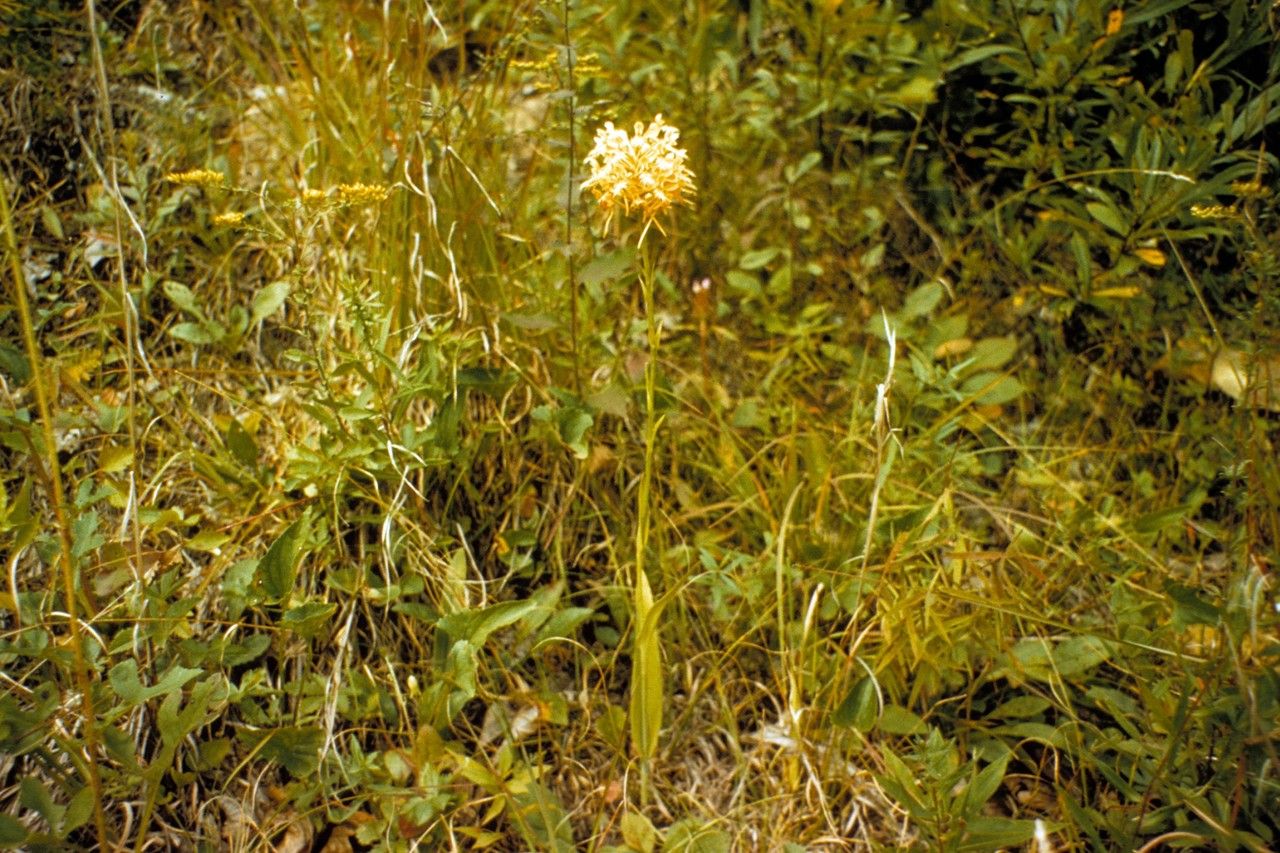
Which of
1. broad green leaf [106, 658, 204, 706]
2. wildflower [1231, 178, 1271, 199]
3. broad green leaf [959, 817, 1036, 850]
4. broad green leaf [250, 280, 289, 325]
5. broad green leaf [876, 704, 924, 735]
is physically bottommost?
broad green leaf [876, 704, 924, 735]

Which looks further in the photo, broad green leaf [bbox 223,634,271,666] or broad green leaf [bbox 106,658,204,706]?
Answer: broad green leaf [bbox 223,634,271,666]

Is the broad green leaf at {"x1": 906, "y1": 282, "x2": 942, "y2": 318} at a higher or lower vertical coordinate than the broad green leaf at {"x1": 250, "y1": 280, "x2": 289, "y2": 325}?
lower

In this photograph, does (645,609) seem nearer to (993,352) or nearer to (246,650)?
(246,650)

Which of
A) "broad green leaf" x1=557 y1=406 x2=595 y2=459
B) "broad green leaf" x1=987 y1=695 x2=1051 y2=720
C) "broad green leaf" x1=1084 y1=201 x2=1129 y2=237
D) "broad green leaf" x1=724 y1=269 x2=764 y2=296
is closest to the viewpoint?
"broad green leaf" x1=987 y1=695 x2=1051 y2=720

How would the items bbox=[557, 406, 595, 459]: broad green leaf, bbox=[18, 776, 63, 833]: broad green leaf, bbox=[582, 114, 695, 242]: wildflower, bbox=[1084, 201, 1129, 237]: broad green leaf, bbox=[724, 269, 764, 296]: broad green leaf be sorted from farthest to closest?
bbox=[724, 269, 764, 296]: broad green leaf, bbox=[1084, 201, 1129, 237]: broad green leaf, bbox=[557, 406, 595, 459]: broad green leaf, bbox=[582, 114, 695, 242]: wildflower, bbox=[18, 776, 63, 833]: broad green leaf

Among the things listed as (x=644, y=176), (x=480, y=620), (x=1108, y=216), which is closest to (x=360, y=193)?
(x=644, y=176)

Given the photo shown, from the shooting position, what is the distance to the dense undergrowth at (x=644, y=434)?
51.6 inches

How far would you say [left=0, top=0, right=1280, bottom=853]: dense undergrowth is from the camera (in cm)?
131

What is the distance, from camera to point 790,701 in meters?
1.38

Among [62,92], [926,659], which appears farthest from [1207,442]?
[62,92]

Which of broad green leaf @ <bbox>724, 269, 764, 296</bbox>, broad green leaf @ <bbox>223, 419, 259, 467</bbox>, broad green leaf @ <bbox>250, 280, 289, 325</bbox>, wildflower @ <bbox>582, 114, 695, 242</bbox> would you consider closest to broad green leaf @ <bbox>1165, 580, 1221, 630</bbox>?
wildflower @ <bbox>582, 114, 695, 242</bbox>

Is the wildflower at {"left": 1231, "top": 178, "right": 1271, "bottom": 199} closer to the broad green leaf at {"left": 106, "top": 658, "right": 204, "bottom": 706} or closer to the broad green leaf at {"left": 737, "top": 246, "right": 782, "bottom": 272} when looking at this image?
the broad green leaf at {"left": 737, "top": 246, "right": 782, "bottom": 272}

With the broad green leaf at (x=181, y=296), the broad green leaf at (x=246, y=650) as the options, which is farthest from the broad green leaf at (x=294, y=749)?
the broad green leaf at (x=181, y=296)

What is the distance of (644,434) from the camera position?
169 cm
